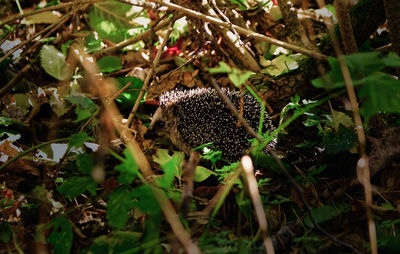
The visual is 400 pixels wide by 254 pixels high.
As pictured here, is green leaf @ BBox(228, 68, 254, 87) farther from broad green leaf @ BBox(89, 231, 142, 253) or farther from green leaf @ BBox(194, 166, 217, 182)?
green leaf @ BBox(194, 166, 217, 182)

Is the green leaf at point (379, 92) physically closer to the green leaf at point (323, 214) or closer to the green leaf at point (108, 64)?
the green leaf at point (323, 214)

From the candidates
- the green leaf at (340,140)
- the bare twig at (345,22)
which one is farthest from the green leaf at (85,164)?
the bare twig at (345,22)

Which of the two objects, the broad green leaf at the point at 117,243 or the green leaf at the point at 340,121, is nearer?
the broad green leaf at the point at 117,243

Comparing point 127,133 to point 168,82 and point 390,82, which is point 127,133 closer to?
point 168,82

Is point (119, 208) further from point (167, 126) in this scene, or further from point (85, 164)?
point (167, 126)

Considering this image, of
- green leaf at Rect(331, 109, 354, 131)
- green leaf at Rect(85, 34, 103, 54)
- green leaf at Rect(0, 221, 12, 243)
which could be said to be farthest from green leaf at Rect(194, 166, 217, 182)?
green leaf at Rect(85, 34, 103, 54)
